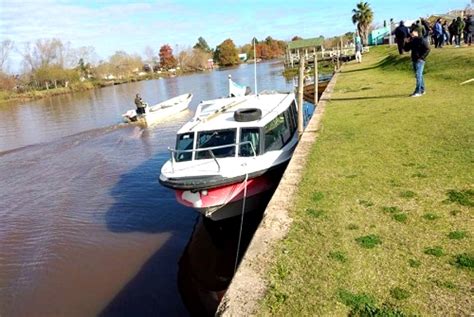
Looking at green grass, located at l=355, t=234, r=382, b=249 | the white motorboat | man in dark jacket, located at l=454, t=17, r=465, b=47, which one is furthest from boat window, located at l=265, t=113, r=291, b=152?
man in dark jacket, located at l=454, t=17, r=465, b=47

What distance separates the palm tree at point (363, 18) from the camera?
206ft

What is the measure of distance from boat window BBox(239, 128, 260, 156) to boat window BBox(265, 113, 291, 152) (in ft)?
1.12

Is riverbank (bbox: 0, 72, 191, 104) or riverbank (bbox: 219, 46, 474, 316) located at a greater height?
riverbank (bbox: 0, 72, 191, 104)

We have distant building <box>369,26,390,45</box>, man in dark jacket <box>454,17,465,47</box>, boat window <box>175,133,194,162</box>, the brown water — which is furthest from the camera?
distant building <box>369,26,390,45</box>

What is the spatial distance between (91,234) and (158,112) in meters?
18.0

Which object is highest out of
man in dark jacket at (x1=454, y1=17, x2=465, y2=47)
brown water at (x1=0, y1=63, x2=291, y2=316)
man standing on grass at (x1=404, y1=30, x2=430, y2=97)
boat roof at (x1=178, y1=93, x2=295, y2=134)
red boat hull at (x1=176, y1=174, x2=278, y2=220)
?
man in dark jacket at (x1=454, y1=17, x2=465, y2=47)

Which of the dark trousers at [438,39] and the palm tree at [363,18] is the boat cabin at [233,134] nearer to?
the dark trousers at [438,39]

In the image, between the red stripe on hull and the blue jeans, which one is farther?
the blue jeans

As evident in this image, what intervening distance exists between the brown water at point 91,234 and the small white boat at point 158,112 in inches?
264

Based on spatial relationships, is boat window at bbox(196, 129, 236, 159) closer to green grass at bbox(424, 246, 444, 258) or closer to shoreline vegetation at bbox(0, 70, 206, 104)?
green grass at bbox(424, 246, 444, 258)

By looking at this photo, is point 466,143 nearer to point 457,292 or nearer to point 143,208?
point 457,292

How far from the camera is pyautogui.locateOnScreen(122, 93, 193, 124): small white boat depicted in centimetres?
2673

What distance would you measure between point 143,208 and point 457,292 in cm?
945

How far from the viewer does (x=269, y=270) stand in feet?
15.4
